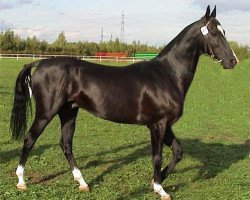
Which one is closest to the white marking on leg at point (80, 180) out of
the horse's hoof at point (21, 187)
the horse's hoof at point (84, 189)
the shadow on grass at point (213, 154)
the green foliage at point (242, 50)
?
the horse's hoof at point (84, 189)

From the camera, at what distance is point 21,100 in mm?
6891

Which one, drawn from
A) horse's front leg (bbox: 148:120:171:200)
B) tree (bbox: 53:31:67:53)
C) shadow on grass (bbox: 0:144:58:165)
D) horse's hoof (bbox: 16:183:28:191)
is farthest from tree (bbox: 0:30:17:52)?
horse's front leg (bbox: 148:120:171:200)

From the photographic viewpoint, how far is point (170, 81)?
6.52 metres

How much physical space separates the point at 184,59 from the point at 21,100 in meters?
2.69

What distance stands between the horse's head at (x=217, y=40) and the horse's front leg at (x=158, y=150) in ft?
4.32

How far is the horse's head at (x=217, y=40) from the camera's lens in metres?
6.38

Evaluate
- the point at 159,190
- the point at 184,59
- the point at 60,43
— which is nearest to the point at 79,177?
the point at 159,190

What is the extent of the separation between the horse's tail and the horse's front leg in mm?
2075

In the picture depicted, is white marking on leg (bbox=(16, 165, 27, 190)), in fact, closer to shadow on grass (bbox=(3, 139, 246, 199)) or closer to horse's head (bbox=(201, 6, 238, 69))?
shadow on grass (bbox=(3, 139, 246, 199))

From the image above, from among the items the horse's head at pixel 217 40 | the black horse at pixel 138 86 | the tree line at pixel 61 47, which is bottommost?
the tree line at pixel 61 47

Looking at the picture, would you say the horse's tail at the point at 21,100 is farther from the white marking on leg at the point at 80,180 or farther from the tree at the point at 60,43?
the tree at the point at 60,43

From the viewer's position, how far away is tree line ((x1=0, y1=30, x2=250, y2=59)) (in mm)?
74750

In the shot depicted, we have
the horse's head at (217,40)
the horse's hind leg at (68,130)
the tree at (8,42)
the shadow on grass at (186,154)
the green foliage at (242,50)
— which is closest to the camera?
the horse's head at (217,40)

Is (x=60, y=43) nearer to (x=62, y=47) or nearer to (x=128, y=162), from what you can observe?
(x=62, y=47)
